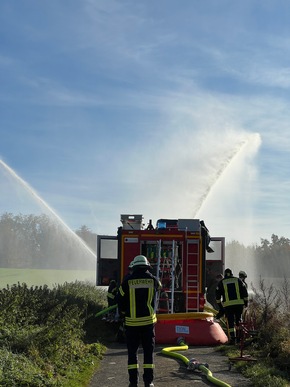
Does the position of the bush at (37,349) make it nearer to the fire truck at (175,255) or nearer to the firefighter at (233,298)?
the firefighter at (233,298)

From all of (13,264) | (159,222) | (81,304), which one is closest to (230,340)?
(159,222)

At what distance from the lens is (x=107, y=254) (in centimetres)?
1481

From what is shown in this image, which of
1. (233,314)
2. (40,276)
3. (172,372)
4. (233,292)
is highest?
(233,292)

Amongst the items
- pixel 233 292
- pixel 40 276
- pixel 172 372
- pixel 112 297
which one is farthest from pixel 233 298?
pixel 40 276

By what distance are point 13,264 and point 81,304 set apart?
23.7 m

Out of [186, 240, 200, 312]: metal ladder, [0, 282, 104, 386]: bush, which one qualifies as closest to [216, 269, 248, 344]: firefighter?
[186, 240, 200, 312]: metal ladder

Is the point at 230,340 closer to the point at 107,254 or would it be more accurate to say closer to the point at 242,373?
the point at 242,373

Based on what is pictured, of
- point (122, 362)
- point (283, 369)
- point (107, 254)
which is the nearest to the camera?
point (283, 369)

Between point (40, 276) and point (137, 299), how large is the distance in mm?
25921

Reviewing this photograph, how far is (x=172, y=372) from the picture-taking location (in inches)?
304

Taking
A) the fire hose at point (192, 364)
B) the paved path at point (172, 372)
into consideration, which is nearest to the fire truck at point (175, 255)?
the fire hose at point (192, 364)

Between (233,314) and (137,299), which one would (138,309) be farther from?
(233,314)

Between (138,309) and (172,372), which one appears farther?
(172,372)

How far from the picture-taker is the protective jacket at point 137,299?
6.71 m
